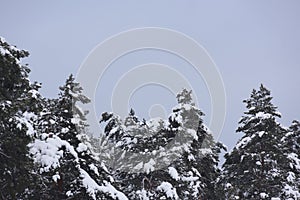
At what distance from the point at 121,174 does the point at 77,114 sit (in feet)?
13.4

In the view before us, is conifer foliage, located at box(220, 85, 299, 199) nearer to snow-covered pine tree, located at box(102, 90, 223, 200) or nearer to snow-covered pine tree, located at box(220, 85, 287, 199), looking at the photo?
snow-covered pine tree, located at box(220, 85, 287, 199)

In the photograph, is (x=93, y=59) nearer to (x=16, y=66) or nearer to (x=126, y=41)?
(x=16, y=66)

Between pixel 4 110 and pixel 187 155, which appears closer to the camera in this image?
pixel 4 110

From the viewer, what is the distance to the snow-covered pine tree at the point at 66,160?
13320mm

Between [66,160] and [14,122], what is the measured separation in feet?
15.4

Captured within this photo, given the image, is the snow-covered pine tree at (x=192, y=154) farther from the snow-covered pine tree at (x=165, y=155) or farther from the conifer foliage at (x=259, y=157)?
the conifer foliage at (x=259, y=157)

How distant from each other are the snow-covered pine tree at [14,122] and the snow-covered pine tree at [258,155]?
41.6 ft

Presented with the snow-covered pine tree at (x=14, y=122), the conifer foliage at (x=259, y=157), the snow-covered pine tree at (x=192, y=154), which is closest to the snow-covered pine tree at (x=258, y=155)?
the conifer foliage at (x=259, y=157)

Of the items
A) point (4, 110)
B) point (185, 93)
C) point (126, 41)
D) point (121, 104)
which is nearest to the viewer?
point (4, 110)

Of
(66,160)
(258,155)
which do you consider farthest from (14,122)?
(258,155)

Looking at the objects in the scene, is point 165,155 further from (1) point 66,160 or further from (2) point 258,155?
(1) point 66,160

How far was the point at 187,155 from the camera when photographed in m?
22.2

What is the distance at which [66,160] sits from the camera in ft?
50.8

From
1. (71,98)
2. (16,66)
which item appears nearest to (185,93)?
(71,98)
